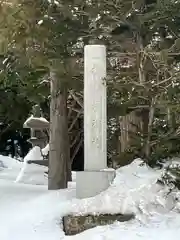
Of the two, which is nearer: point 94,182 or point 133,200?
point 133,200

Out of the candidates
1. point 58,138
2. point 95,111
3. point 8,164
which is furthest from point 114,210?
point 8,164

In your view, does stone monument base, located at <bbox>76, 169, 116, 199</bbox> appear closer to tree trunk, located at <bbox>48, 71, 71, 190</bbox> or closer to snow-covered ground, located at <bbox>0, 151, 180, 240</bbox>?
snow-covered ground, located at <bbox>0, 151, 180, 240</bbox>

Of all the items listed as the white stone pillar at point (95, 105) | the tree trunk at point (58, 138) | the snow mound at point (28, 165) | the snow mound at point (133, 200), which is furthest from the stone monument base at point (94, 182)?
the snow mound at point (28, 165)

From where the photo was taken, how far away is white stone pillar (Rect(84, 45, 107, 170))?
22.1 feet

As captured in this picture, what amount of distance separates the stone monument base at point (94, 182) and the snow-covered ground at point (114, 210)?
0.13m

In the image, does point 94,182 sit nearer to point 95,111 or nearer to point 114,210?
point 114,210

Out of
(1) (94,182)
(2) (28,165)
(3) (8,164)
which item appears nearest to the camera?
(1) (94,182)

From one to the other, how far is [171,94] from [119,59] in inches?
56.4

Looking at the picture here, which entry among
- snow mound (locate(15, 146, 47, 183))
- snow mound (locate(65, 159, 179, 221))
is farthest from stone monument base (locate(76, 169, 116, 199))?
snow mound (locate(15, 146, 47, 183))

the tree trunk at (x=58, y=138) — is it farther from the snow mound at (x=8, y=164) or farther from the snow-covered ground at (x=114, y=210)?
the snow mound at (x=8, y=164)

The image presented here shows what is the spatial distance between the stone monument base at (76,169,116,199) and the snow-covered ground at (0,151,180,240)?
0.42ft

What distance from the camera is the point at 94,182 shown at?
6.48 meters

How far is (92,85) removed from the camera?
22.3 feet

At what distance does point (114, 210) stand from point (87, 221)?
0.38m
